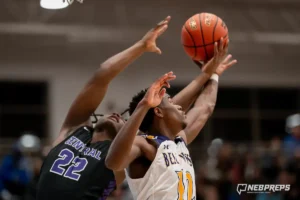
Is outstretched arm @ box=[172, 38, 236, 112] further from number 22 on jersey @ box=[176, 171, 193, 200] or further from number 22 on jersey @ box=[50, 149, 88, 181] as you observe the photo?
number 22 on jersey @ box=[50, 149, 88, 181]

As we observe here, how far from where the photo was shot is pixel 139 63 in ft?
38.2

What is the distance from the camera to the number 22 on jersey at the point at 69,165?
3.31 metres

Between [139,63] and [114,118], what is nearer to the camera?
[114,118]

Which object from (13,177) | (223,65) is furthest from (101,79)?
(13,177)

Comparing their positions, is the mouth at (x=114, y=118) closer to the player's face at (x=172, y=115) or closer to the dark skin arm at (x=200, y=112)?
the player's face at (x=172, y=115)

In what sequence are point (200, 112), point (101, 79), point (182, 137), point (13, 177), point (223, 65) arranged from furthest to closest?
point (13, 177), point (223, 65), point (200, 112), point (182, 137), point (101, 79)

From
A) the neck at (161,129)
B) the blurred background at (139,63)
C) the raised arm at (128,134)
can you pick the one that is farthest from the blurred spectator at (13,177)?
the raised arm at (128,134)

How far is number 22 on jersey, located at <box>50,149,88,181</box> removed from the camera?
331 centimetres

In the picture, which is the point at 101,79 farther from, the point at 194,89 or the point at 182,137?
the point at 194,89

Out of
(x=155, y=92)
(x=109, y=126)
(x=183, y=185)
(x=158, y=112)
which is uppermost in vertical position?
(x=155, y=92)

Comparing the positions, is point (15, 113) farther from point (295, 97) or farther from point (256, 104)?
point (295, 97)

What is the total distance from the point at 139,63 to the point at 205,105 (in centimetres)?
771

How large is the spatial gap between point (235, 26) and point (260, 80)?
5.96 feet

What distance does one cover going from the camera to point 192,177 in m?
3.38
